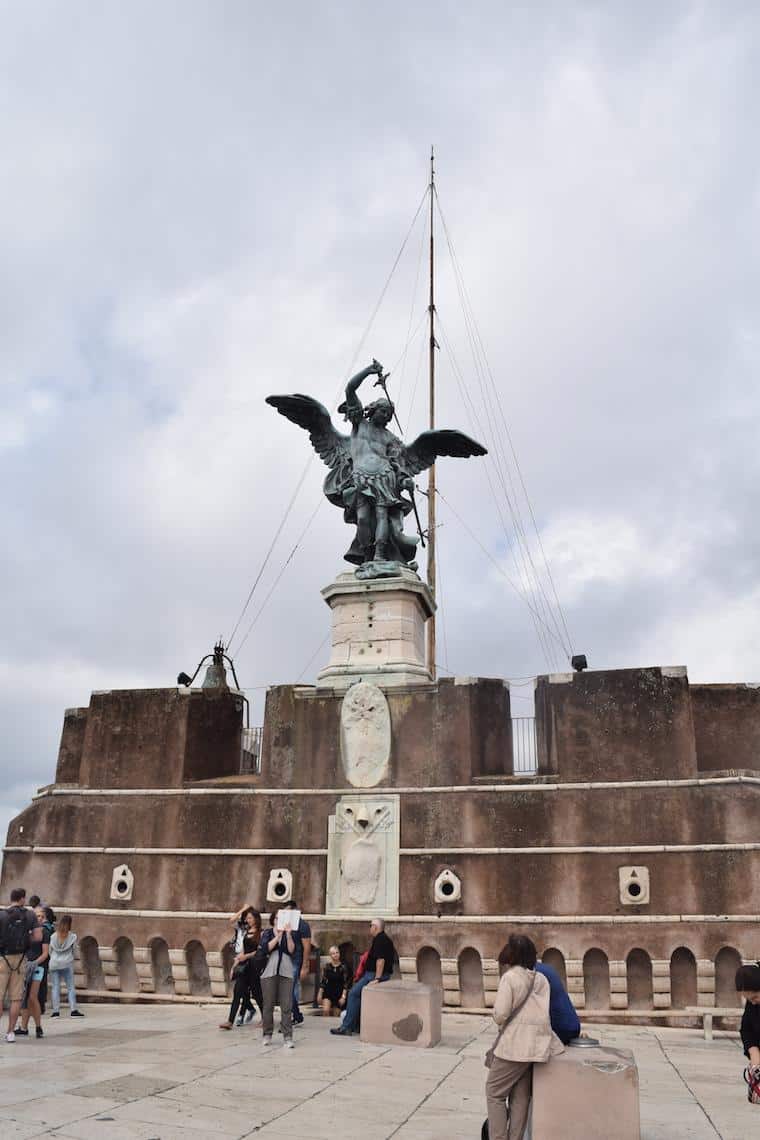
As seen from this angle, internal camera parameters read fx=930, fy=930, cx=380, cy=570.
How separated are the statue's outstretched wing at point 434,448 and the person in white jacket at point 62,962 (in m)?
10.1

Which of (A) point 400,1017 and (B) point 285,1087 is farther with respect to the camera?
(A) point 400,1017

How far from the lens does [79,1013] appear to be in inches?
531

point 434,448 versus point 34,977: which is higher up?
point 434,448

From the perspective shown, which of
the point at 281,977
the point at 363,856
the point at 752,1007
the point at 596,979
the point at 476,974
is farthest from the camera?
the point at 363,856

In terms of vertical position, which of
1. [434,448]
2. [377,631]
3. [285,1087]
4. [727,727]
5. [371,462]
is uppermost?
[434,448]

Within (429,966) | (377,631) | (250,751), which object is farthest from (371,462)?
(429,966)

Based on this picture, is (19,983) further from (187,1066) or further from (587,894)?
(587,894)

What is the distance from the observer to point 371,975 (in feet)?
38.6

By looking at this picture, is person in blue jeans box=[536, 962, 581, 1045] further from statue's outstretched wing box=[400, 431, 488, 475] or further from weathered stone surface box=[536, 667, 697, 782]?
statue's outstretched wing box=[400, 431, 488, 475]

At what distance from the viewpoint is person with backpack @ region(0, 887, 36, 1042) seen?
34.4 ft

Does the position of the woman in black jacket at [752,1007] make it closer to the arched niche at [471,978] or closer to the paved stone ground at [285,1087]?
the paved stone ground at [285,1087]

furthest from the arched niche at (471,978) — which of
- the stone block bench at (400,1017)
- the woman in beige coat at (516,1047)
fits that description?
the woman in beige coat at (516,1047)

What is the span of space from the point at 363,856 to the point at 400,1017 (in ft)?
15.2

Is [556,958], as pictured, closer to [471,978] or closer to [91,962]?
[471,978]
